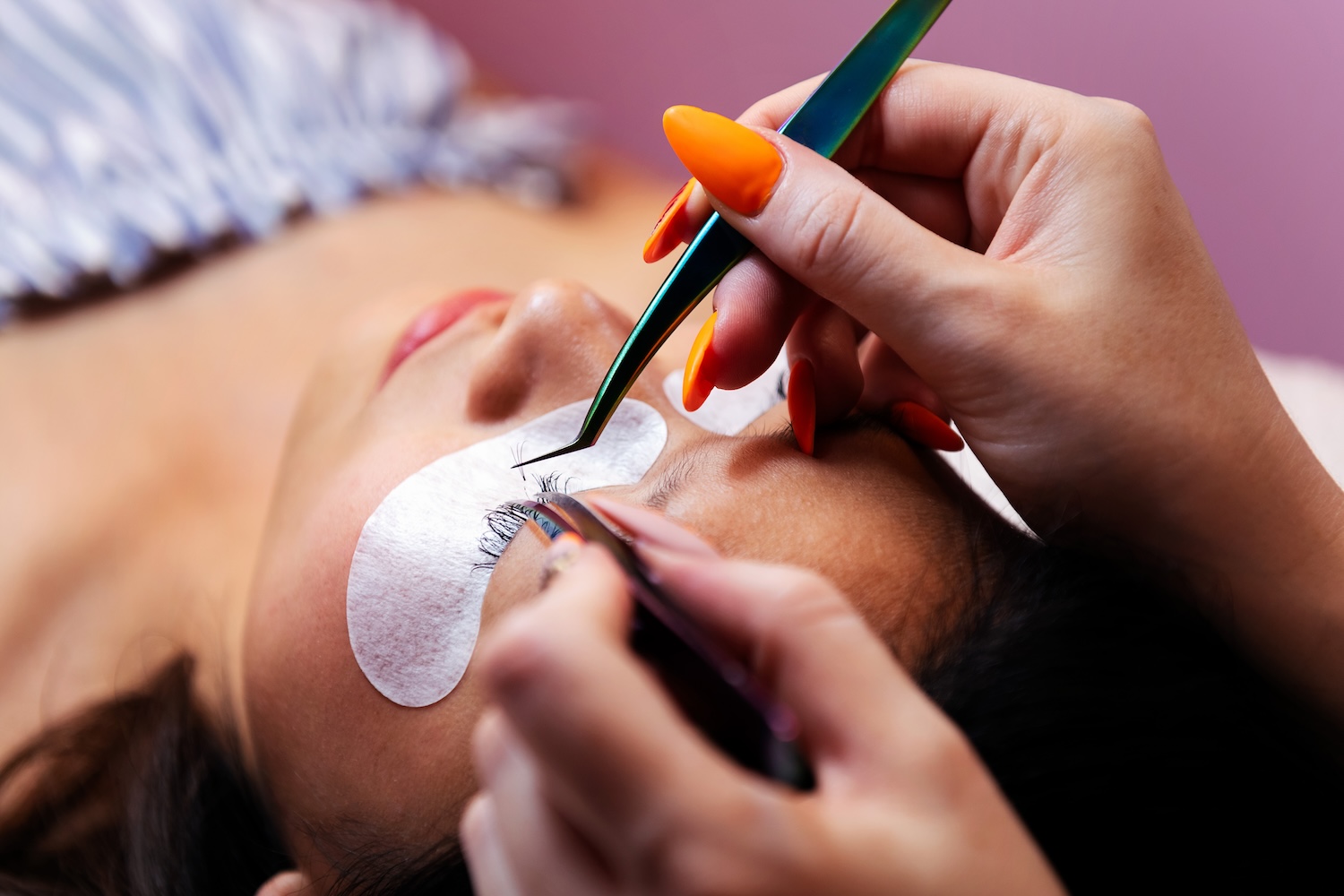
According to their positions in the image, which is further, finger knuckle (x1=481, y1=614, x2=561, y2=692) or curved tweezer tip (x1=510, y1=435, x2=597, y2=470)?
curved tweezer tip (x1=510, y1=435, x2=597, y2=470)

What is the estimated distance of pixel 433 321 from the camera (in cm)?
81

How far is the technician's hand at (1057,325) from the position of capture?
1.66 ft

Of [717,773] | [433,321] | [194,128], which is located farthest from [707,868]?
[194,128]

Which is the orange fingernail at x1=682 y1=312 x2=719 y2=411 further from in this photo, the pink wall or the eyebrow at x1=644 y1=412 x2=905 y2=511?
the pink wall

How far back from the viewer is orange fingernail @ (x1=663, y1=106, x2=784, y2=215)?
1.67ft

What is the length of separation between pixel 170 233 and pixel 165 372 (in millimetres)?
176

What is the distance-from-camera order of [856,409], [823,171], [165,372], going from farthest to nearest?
[165,372] → [856,409] → [823,171]

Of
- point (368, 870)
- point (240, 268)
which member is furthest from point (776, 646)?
point (240, 268)

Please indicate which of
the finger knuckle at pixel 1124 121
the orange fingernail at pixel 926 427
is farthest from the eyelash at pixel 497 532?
the finger knuckle at pixel 1124 121

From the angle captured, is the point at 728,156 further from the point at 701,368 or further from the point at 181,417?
the point at 181,417

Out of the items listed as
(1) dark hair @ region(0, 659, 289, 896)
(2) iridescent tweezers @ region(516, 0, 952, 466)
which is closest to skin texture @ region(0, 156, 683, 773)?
(1) dark hair @ region(0, 659, 289, 896)

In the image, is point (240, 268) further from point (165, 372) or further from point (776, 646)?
point (776, 646)

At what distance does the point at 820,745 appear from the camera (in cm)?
34

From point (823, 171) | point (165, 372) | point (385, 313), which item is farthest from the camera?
point (165, 372)
